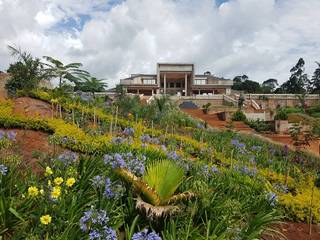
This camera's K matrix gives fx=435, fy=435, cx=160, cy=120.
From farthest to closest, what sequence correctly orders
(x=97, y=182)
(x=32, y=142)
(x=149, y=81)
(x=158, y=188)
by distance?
(x=149, y=81) < (x=32, y=142) < (x=158, y=188) < (x=97, y=182)

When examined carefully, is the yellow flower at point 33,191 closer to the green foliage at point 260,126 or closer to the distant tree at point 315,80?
the green foliage at point 260,126

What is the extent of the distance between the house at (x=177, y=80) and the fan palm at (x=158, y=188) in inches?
2050

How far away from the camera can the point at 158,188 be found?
4816mm

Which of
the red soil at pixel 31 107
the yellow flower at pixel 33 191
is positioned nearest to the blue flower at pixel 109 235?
the yellow flower at pixel 33 191

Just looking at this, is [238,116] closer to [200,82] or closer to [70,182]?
[70,182]

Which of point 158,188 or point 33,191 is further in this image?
point 158,188

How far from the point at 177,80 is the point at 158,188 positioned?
195 ft

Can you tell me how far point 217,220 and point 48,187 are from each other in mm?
1909

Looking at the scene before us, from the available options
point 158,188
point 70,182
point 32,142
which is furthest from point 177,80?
point 70,182

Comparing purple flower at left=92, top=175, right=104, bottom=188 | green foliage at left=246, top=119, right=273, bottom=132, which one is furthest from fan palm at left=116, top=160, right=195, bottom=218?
green foliage at left=246, top=119, right=273, bottom=132

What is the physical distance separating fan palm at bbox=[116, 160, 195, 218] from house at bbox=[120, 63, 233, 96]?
5207cm

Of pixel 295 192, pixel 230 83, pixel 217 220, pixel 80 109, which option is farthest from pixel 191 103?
pixel 217 220

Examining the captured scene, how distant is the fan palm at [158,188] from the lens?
173 inches

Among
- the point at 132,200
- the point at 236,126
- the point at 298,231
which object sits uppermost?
the point at 132,200
